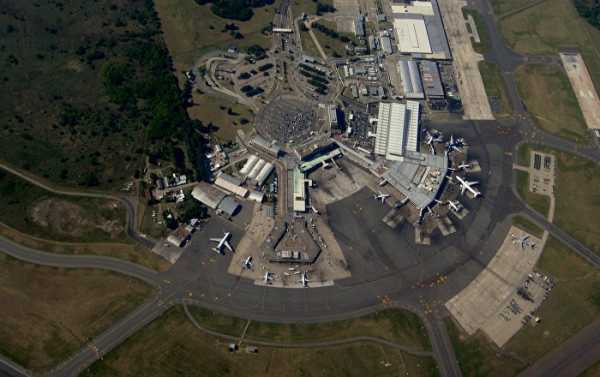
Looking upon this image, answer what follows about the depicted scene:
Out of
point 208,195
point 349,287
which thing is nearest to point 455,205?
point 349,287

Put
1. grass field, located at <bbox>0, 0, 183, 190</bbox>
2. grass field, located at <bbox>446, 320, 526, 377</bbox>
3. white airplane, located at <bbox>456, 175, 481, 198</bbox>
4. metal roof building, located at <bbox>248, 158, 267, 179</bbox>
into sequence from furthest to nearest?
1. white airplane, located at <bbox>456, 175, 481, 198</bbox>
2. metal roof building, located at <bbox>248, 158, 267, 179</bbox>
3. grass field, located at <bbox>0, 0, 183, 190</bbox>
4. grass field, located at <bbox>446, 320, 526, 377</bbox>

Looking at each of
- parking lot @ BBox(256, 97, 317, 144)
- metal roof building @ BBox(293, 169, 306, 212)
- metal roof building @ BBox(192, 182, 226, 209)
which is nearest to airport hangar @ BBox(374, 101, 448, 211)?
parking lot @ BBox(256, 97, 317, 144)

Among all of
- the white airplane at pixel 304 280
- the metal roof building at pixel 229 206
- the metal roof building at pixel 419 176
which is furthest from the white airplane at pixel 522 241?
the metal roof building at pixel 229 206

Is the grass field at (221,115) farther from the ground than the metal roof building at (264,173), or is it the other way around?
the grass field at (221,115)

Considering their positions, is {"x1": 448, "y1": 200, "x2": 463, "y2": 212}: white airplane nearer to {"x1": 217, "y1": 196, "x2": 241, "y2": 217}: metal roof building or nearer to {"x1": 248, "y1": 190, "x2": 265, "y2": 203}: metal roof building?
Answer: {"x1": 248, "y1": 190, "x2": 265, "y2": 203}: metal roof building

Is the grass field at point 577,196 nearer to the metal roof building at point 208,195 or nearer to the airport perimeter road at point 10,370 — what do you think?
the metal roof building at point 208,195

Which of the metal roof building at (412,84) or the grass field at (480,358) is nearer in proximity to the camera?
the grass field at (480,358)
